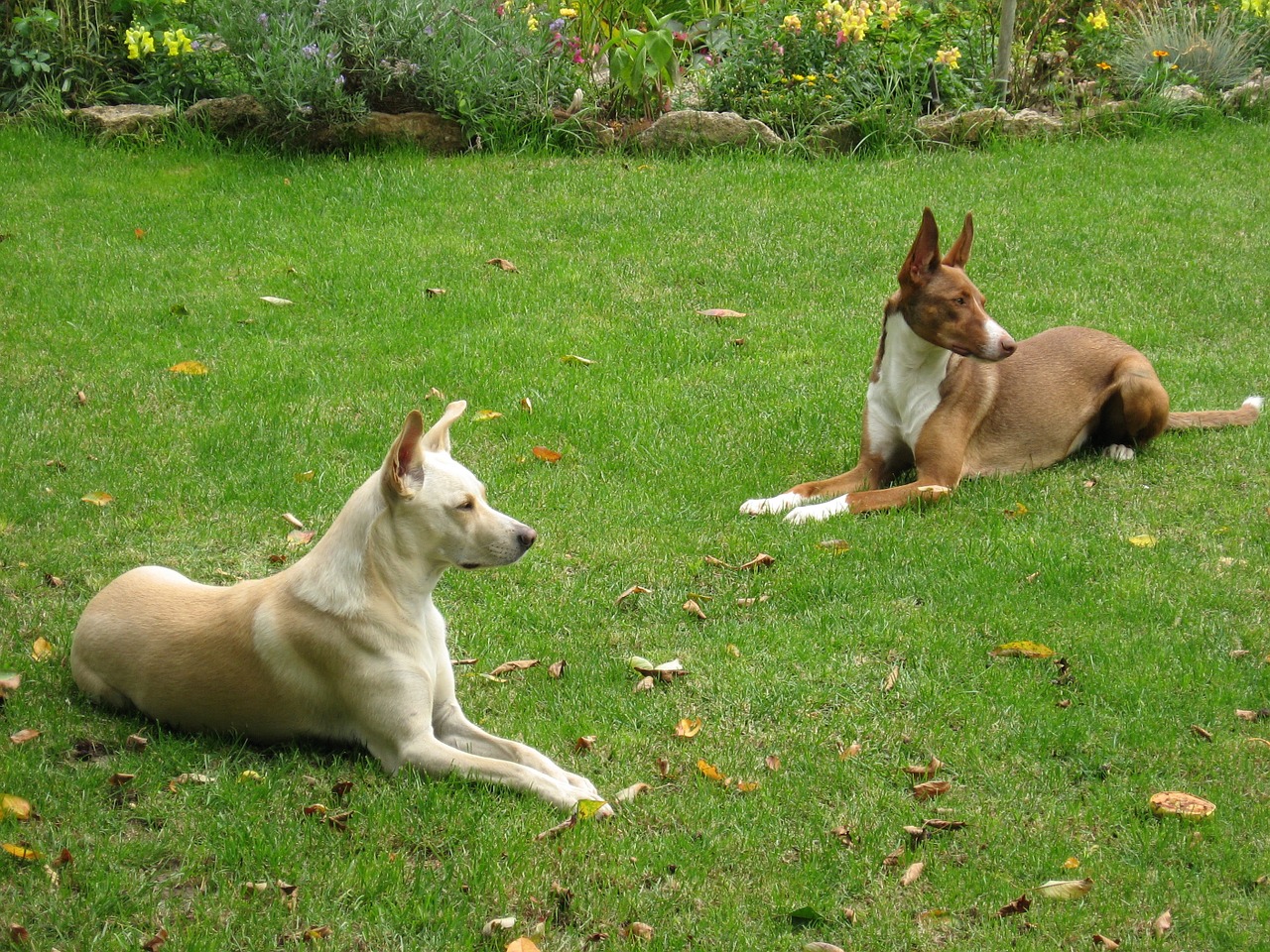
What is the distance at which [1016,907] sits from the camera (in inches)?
148

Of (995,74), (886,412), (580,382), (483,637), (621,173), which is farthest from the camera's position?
(995,74)

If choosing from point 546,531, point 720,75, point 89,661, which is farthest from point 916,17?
point 89,661

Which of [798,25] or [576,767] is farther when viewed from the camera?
[798,25]

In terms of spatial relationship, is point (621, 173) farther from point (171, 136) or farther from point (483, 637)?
point (483, 637)

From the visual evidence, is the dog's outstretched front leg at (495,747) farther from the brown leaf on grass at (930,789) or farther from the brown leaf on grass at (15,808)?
the brown leaf on grass at (15,808)

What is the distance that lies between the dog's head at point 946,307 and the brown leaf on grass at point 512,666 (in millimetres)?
3013

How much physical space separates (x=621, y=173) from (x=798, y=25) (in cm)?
234

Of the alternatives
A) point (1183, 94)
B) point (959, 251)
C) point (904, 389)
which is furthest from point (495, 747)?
point (1183, 94)

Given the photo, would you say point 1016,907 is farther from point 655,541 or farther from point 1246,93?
point 1246,93

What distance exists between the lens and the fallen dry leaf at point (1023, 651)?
5207 millimetres

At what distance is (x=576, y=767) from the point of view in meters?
4.50

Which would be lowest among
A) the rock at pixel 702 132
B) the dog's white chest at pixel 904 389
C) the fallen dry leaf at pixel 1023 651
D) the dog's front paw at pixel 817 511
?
the dog's front paw at pixel 817 511

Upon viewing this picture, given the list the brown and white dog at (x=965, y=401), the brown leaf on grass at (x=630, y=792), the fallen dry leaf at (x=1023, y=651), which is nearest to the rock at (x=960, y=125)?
the brown and white dog at (x=965, y=401)

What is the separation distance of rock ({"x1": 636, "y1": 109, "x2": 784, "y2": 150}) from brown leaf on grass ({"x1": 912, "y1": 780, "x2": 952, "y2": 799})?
8.93 m
